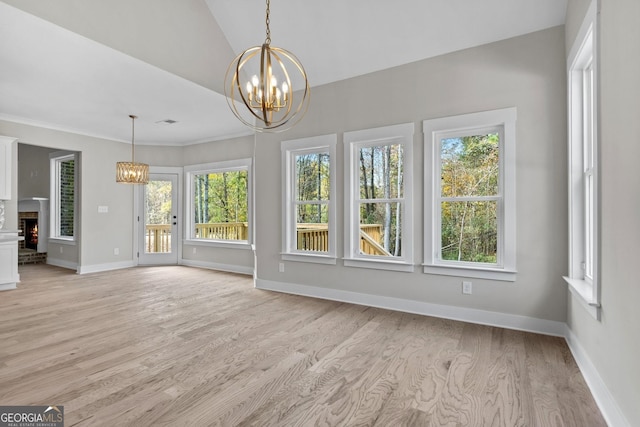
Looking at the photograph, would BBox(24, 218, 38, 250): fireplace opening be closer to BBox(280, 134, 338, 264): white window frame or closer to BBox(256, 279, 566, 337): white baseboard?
BBox(256, 279, 566, 337): white baseboard

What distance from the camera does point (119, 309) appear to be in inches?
150

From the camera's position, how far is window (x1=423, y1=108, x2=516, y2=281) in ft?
10.3

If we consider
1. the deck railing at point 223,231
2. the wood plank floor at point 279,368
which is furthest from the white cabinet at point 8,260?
the deck railing at point 223,231

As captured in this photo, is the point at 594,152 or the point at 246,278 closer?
the point at 594,152

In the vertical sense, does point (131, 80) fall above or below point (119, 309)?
above

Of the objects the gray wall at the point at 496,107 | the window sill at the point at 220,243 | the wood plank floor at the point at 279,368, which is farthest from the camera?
the window sill at the point at 220,243

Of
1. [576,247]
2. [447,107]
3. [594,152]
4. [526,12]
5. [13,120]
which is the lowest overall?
[576,247]

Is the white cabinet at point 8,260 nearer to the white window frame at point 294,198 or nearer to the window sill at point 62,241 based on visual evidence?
the window sill at point 62,241

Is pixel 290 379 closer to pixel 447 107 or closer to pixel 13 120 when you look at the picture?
pixel 447 107

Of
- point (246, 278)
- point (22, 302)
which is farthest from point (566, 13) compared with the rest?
point (22, 302)

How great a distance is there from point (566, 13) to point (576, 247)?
2.02 metres

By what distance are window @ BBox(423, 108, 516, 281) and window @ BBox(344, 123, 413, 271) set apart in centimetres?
24

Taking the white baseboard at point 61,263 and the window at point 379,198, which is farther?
the white baseboard at point 61,263

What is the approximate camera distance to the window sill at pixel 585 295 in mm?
2025
